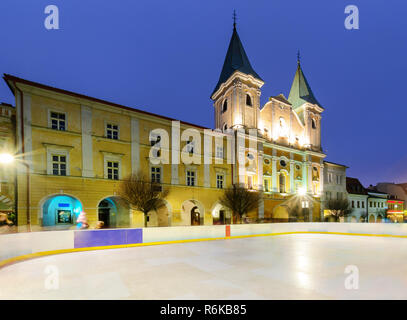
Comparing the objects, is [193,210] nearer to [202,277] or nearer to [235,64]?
[202,277]

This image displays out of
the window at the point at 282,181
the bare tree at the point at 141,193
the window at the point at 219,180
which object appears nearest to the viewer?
the bare tree at the point at 141,193

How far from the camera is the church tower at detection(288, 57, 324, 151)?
35.5 m

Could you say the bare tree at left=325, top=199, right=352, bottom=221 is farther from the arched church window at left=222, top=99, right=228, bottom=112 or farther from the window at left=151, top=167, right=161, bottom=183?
the window at left=151, top=167, right=161, bottom=183

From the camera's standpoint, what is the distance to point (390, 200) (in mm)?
46219

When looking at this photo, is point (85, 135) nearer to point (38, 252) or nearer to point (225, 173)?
point (38, 252)

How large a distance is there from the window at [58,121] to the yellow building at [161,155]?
65 mm

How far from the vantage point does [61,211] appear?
1759cm

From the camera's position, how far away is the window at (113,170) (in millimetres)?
18094

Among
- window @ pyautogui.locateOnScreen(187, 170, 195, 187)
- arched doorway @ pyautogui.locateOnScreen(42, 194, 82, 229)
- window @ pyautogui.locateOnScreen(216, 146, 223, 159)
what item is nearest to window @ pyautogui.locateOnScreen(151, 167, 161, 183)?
window @ pyautogui.locateOnScreen(187, 170, 195, 187)

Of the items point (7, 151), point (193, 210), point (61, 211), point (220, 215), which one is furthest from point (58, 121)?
point (220, 215)

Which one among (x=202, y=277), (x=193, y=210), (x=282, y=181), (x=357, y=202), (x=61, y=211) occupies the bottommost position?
(x=357, y=202)

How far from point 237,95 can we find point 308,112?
611 inches

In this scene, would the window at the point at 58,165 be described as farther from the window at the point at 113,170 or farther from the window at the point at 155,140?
the window at the point at 155,140

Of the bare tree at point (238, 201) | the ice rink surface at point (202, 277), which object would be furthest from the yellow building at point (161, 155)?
the ice rink surface at point (202, 277)
